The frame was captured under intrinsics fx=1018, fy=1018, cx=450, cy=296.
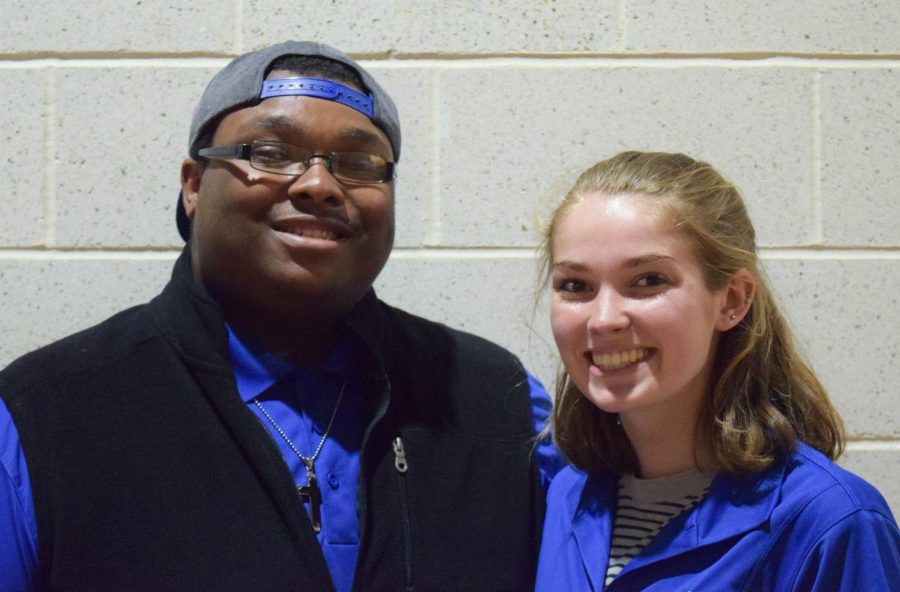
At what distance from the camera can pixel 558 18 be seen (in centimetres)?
261

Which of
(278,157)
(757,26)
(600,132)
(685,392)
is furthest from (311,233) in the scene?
(757,26)

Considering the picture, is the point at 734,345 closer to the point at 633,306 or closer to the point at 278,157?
the point at 633,306

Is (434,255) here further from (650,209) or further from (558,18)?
(650,209)

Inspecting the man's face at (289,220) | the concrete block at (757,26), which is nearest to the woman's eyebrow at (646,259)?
the man's face at (289,220)

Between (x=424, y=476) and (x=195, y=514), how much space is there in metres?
0.42

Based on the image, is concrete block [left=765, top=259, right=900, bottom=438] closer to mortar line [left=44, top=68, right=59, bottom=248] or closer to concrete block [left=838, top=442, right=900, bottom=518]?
concrete block [left=838, top=442, right=900, bottom=518]

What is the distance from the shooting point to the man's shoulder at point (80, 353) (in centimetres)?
175

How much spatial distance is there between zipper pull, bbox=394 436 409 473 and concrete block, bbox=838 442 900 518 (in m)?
1.33

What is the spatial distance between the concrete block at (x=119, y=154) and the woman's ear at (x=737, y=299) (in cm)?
145

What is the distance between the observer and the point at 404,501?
1827mm

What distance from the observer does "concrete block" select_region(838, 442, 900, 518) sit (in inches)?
103

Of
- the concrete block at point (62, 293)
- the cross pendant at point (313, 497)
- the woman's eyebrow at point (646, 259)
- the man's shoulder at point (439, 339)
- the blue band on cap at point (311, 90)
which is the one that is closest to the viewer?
the woman's eyebrow at point (646, 259)

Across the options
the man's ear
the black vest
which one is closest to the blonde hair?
the black vest

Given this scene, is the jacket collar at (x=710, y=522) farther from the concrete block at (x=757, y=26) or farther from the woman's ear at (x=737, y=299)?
the concrete block at (x=757, y=26)
